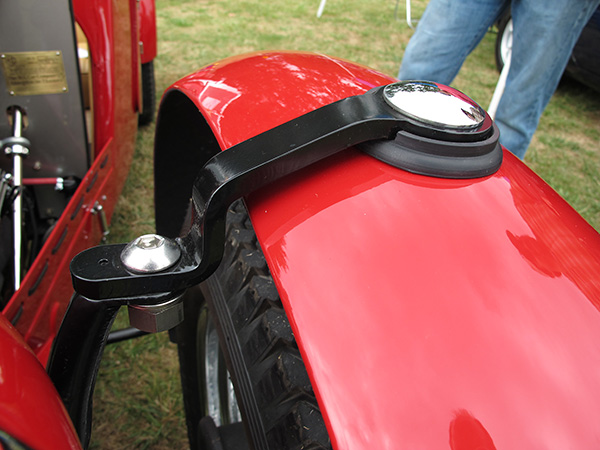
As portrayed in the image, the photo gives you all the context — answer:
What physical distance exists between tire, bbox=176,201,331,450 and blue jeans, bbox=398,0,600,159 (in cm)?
119

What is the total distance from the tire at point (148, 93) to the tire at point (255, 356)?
1992 millimetres

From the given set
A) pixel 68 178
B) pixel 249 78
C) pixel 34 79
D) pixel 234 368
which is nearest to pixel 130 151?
pixel 68 178

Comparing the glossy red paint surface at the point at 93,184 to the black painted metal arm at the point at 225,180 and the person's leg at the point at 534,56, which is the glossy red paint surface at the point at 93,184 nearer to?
the black painted metal arm at the point at 225,180

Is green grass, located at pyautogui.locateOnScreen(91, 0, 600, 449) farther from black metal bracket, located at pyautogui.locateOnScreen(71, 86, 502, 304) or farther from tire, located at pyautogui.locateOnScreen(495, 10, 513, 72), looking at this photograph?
black metal bracket, located at pyautogui.locateOnScreen(71, 86, 502, 304)

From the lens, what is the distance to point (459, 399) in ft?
1.34

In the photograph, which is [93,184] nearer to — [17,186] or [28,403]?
[17,186]

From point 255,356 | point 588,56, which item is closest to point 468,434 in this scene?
point 255,356

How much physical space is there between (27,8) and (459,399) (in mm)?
1312

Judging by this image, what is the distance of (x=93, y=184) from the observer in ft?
4.69

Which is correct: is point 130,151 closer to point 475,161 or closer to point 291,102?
point 291,102

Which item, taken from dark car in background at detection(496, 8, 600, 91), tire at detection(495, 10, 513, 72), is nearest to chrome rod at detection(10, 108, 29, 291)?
dark car in background at detection(496, 8, 600, 91)

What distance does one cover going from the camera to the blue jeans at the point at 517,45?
5.20 feet

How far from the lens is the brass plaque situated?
4.08 feet

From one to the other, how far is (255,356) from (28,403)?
291 millimetres
